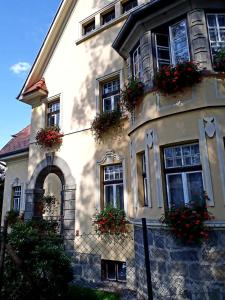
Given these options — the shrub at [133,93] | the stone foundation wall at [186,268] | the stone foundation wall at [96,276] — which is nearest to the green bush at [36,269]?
the stone foundation wall at [186,268]

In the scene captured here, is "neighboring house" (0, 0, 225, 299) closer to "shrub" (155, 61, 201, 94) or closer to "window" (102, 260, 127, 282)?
"shrub" (155, 61, 201, 94)

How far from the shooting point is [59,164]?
32.0ft

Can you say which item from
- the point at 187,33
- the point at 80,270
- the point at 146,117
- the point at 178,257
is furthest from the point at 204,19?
the point at 80,270

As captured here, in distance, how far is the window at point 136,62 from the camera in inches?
296

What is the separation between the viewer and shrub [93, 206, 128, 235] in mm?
7410

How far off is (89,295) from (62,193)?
447 cm

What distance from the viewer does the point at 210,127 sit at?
18.3 ft

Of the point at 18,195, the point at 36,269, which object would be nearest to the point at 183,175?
the point at 36,269

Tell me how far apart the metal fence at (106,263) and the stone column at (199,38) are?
5.06m

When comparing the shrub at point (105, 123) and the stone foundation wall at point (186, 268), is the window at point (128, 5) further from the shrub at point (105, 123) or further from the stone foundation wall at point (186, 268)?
the stone foundation wall at point (186, 268)

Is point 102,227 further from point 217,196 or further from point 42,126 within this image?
point 42,126

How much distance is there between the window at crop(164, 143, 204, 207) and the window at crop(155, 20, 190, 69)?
7.89 ft

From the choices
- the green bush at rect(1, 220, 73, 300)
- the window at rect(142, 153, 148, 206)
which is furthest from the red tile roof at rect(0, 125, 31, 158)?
the green bush at rect(1, 220, 73, 300)

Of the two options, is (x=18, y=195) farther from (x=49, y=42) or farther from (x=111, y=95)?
(x=49, y=42)
